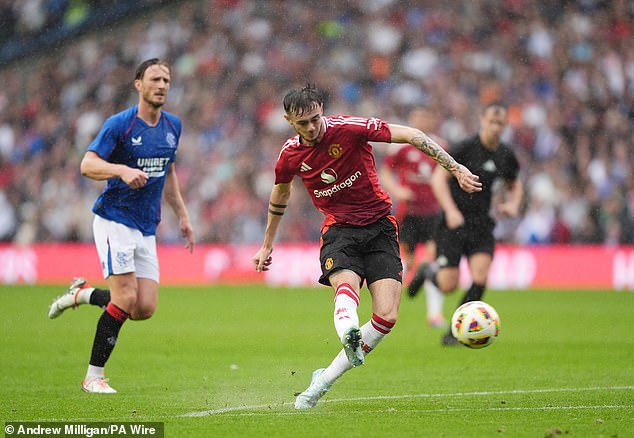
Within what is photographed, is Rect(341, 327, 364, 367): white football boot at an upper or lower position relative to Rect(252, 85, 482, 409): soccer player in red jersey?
lower

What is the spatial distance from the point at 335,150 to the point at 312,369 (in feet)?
11.4

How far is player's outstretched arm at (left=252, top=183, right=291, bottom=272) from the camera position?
8.00 m

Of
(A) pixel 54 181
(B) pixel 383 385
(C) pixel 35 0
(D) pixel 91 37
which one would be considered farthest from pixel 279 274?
(B) pixel 383 385

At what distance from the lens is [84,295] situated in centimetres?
993

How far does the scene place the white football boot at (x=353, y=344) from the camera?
22.9 ft

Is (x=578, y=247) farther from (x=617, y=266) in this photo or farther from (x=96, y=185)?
(x=96, y=185)

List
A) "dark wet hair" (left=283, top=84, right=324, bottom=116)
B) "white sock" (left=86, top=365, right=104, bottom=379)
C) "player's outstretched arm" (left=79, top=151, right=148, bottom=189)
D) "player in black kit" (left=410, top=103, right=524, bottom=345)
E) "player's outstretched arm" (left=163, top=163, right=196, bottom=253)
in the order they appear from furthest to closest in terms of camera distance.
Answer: "player in black kit" (left=410, top=103, right=524, bottom=345)
"player's outstretched arm" (left=163, top=163, right=196, bottom=253)
"white sock" (left=86, top=365, right=104, bottom=379)
"player's outstretched arm" (left=79, top=151, right=148, bottom=189)
"dark wet hair" (left=283, top=84, right=324, bottom=116)

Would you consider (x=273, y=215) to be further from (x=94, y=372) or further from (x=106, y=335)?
(x=94, y=372)

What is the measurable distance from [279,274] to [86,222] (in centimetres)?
519

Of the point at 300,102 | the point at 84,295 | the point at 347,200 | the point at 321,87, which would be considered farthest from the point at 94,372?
the point at 321,87

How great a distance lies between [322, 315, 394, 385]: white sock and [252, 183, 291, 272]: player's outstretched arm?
3.24ft

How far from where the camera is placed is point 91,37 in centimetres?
3041
